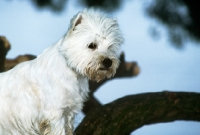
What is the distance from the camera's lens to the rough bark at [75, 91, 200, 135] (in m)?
4.83

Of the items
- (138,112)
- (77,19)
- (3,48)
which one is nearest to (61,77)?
(77,19)

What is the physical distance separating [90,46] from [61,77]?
0.33m

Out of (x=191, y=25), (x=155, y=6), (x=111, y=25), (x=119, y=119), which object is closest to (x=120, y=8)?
(x=155, y=6)

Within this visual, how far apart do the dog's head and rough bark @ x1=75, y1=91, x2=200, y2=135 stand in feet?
3.78

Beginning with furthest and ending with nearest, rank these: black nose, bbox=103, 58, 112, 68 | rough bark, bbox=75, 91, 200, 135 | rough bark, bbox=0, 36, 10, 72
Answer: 1. rough bark, bbox=0, 36, 10, 72
2. rough bark, bbox=75, 91, 200, 135
3. black nose, bbox=103, 58, 112, 68

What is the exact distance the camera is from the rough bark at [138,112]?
483 cm

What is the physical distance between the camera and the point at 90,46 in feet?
12.2

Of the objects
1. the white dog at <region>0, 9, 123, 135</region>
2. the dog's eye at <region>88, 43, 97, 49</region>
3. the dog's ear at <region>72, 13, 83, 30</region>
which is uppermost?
the dog's ear at <region>72, 13, 83, 30</region>

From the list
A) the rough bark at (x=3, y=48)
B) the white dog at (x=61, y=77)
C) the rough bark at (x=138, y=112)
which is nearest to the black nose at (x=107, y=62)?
the white dog at (x=61, y=77)

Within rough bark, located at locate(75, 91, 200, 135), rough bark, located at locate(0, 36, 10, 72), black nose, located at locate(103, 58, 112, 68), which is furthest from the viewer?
rough bark, located at locate(0, 36, 10, 72)

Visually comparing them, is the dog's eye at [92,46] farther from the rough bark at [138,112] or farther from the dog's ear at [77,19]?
the rough bark at [138,112]

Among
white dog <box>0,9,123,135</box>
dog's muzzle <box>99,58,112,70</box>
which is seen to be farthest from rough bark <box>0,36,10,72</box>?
dog's muzzle <box>99,58,112,70</box>

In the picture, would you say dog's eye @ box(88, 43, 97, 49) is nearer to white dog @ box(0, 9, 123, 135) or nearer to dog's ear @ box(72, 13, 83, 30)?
white dog @ box(0, 9, 123, 135)

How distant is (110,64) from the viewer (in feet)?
12.2
